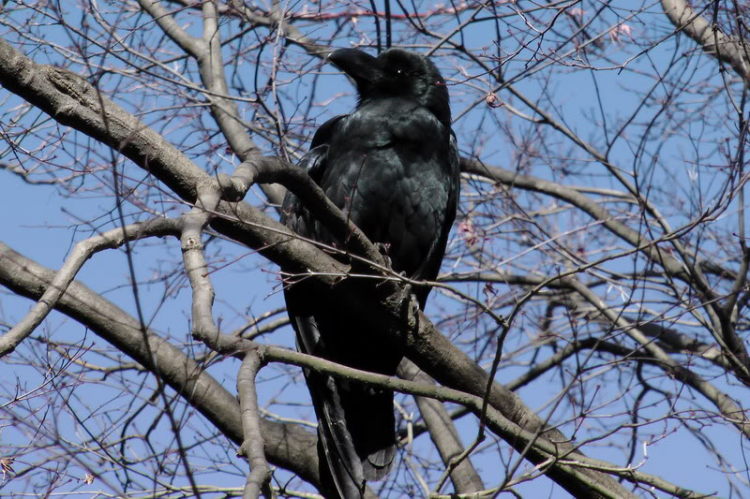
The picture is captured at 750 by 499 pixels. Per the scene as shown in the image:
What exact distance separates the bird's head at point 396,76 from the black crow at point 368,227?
9 centimetres

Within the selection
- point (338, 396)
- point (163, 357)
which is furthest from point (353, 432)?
point (163, 357)

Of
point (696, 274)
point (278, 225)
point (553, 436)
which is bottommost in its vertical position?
point (553, 436)

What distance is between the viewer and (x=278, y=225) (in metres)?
3.55

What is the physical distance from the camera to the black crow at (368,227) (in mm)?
4785

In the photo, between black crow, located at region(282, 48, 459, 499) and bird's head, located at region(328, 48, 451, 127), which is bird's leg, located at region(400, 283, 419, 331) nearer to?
black crow, located at region(282, 48, 459, 499)

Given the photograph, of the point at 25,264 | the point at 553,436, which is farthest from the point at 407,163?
the point at 25,264

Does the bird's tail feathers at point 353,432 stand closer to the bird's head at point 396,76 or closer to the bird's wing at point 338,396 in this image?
the bird's wing at point 338,396

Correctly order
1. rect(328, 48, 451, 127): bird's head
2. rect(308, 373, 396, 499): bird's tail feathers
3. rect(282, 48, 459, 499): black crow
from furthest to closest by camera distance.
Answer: rect(328, 48, 451, 127): bird's head < rect(282, 48, 459, 499): black crow < rect(308, 373, 396, 499): bird's tail feathers

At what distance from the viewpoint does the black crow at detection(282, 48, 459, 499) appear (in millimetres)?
4785

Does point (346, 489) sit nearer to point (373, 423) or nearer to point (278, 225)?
point (373, 423)

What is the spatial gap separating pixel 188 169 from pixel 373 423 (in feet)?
6.84

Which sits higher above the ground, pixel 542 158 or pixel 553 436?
pixel 542 158

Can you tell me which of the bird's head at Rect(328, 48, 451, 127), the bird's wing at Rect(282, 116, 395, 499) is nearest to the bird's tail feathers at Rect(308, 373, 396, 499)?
the bird's wing at Rect(282, 116, 395, 499)

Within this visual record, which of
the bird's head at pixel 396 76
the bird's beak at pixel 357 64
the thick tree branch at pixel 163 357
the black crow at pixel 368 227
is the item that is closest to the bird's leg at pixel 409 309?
the black crow at pixel 368 227
